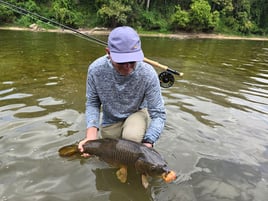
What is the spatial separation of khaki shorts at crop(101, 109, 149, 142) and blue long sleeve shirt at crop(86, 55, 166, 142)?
9 cm

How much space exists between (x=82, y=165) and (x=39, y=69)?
6530 mm

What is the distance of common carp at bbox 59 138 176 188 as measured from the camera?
3.12m

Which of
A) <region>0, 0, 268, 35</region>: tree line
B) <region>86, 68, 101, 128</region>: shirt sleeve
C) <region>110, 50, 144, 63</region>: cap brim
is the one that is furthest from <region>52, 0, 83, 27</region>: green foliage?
<region>110, 50, 144, 63</region>: cap brim

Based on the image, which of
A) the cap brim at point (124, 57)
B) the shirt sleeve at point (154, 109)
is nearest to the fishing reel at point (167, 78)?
the shirt sleeve at point (154, 109)

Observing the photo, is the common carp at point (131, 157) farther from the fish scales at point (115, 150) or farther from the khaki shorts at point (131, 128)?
the khaki shorts at point (131, 128)

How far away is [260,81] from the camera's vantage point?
32.8ft

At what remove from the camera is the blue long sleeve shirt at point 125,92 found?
3.50 metres

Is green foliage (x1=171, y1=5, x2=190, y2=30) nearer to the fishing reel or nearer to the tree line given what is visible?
the tree line

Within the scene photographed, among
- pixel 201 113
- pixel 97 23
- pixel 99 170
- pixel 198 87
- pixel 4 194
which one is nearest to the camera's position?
pixel 4 194

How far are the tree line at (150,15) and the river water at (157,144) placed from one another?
81.2 ft

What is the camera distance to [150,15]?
39969 millimetres

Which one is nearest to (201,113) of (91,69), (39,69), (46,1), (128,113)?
(128,113)

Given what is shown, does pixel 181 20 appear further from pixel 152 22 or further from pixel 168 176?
pixel 168 176

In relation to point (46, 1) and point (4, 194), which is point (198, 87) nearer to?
point (4, 194)
